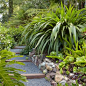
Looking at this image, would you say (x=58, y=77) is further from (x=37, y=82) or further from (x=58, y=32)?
(x=58, y=32)

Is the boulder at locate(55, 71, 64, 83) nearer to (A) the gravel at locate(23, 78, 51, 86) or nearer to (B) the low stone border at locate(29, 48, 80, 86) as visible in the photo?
(B) the low stone border at locate(29, 48, 80, 86)

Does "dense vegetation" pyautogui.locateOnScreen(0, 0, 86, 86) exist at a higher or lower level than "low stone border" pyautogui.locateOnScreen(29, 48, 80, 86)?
higher

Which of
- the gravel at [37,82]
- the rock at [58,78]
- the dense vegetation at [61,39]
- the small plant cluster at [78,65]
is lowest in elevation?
the gravel at [37,82]

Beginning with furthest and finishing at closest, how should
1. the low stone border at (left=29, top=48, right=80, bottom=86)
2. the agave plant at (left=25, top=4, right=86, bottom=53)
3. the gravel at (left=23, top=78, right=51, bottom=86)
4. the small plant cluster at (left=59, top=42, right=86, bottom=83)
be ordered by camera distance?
the agave plant at (left=25, top=4, right=86, bottom=53)
the gravel at (left=23, top=78, right=51, bottom=86)
the low stone border at (left=29, top=48, right=80, bottom=86)
the small plant cluster at (left=59, top=42, right=86, bottom=83)

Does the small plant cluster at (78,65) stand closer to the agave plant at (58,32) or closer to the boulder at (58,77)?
the boulder at (58,77)

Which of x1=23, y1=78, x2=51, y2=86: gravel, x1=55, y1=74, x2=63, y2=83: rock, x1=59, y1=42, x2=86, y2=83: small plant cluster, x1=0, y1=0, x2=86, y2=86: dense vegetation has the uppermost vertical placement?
x1=0, y1=0, x2=86, y2=86: dense vegetation

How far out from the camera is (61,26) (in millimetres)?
2176

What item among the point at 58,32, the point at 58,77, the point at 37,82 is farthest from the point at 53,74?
the point at 58,32

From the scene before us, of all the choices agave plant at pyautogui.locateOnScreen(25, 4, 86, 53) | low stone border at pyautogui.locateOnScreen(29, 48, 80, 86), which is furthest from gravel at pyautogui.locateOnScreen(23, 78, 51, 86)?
agave plant at pyautogui.locateOnScreen(25, 4, 86, 53)

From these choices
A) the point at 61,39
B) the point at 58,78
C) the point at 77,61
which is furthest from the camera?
the point at 61,39

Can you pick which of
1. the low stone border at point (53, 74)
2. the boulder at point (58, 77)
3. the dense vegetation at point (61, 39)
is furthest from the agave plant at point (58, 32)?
the boulder at point (58, 77)

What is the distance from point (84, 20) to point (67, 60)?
1.06 m

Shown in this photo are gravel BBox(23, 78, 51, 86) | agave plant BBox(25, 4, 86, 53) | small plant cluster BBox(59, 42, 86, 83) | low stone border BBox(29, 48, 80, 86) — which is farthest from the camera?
agave plant BBox(25, 4, 86, 53)

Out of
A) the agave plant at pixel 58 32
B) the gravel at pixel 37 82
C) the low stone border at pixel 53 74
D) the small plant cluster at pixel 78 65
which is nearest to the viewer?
the small plant cluster at pixel 78 65
